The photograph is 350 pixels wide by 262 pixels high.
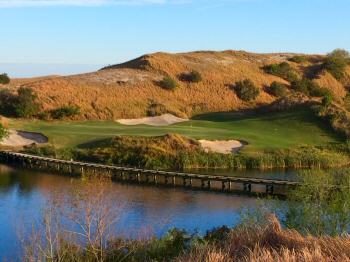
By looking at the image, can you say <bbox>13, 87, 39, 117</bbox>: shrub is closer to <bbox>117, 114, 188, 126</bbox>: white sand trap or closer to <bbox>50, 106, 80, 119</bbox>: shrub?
<bbox>50, 106, 80, 119</bbox>: shrub

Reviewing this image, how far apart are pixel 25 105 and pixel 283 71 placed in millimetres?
51124

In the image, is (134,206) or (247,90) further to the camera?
(247,90)

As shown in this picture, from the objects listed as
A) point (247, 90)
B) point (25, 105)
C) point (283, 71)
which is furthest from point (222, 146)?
point (283, 71)

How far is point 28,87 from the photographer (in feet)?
300

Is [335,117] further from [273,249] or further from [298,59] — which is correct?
[273,249]

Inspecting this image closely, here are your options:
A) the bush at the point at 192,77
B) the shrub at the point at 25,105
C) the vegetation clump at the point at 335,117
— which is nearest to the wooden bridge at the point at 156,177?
the shrub at the point at 25,105

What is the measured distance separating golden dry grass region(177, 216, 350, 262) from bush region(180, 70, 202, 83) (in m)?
96.1

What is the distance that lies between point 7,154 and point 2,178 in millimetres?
11694

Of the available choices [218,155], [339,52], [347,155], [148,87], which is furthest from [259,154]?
[339,52]

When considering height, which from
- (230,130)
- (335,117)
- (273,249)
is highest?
(273,249)

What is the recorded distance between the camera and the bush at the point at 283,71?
373 ft

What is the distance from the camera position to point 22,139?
72.1 meters

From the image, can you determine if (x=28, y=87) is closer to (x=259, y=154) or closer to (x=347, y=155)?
(x=259, y=154)

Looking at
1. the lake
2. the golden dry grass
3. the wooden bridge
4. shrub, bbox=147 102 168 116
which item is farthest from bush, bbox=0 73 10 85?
the golden dry grass
